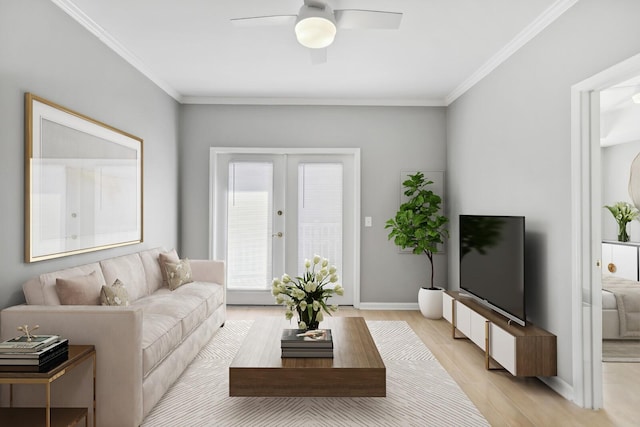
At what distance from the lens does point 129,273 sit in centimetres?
343

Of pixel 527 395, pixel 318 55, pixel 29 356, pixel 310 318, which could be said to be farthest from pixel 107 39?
pixel 527 395

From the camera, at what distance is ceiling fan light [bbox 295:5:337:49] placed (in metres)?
2.48

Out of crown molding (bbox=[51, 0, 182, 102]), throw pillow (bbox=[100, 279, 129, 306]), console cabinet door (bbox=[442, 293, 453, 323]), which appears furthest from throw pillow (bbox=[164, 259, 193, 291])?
console cabinet door (bbox=[442, 293, 453, 323])

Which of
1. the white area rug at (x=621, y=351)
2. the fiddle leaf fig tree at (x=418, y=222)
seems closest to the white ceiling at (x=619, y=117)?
the fiddle leaf fig tree at (x=418, y=222)

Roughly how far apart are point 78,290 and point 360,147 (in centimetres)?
366

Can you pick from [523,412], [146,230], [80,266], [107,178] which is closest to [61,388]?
[80,266]

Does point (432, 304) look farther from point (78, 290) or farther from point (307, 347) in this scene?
point (78, 290)

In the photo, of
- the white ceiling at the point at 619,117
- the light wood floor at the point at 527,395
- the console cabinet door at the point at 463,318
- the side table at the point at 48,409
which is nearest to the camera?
the side table at the point at 48,409

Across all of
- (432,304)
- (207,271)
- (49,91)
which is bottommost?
(432,304)

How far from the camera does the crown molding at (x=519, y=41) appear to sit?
9.12 feet

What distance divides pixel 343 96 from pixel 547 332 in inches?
137

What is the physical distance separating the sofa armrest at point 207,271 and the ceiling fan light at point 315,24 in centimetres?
264

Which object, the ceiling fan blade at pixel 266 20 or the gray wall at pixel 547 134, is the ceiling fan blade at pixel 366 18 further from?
the gray wall at pixel 547 134

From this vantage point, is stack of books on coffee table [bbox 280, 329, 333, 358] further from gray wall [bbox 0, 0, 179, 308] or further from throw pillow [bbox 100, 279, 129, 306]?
gray wall [bbox 0, 0, 179, 308]
